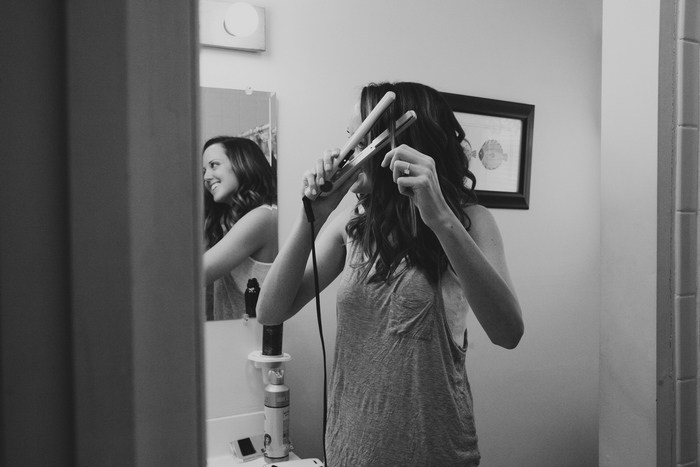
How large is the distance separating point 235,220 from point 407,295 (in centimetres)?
75

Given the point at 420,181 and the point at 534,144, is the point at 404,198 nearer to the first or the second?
the point at 420,181

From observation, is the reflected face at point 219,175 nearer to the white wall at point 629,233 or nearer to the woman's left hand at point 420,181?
the woman's left hand at point 420,181

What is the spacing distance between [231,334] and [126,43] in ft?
4.44

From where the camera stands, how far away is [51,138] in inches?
7.4

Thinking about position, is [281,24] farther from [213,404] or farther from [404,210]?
[213,404]

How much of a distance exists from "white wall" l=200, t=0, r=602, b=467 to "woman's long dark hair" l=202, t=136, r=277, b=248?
0.06 m

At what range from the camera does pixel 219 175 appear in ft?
4.75

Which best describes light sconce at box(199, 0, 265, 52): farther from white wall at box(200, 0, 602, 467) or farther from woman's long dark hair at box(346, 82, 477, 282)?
woman's long dark hair at box(346, 82, 477, 282)

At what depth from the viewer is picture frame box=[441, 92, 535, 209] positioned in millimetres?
1894

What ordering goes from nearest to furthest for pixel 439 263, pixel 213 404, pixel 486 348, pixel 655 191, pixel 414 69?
1. pixel 655 191
2. pixel 439 263
3. pixel 213 404
4. pixel 414 69
5. pixel 486 348

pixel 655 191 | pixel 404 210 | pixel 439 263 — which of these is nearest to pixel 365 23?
pixel 404 210

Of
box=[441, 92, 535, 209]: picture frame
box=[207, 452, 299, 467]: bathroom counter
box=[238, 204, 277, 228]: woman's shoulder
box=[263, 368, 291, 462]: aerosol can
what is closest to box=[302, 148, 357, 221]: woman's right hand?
box=[238, 204, 277, 228]: woman's shoulder

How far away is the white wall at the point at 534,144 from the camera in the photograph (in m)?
1.54

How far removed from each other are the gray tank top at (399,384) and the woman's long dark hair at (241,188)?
2.13 ft
